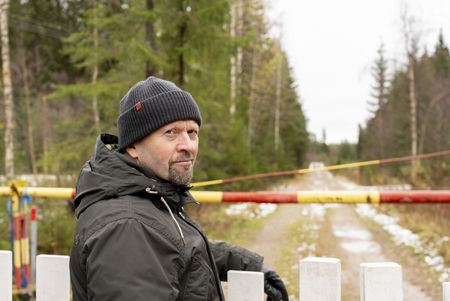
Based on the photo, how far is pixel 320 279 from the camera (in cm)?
164

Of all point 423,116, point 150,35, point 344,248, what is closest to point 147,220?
point 344,248

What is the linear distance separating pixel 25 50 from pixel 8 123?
730 inches

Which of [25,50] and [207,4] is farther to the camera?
[25,50]

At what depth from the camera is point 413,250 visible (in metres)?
8.83

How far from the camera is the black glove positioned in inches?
70.4

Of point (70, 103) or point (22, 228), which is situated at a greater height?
point (70, 103)

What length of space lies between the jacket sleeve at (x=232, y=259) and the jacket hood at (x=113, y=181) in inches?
13.3

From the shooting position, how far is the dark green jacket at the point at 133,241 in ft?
4.09

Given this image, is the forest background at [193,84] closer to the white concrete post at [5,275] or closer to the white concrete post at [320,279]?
the white concrete post at [5,275]

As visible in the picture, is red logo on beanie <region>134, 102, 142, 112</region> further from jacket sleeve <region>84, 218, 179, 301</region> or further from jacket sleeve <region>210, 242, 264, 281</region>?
jacket sleeve <region>210, 242, 264, 281</region>

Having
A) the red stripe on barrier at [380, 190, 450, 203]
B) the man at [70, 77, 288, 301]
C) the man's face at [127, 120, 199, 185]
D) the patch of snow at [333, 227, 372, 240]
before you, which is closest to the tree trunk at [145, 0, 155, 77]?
the patch of snow at [333, 227, 372, 240]

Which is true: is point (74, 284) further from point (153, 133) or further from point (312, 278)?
point (312, 278)

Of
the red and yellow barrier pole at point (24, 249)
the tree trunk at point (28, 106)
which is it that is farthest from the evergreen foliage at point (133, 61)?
the red and yellow barrier pole at point (24, 249)

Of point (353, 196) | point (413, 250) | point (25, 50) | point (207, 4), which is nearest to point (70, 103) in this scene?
point (25, 50)
